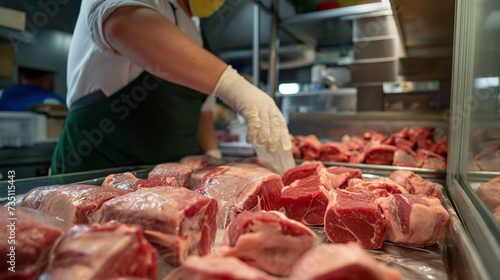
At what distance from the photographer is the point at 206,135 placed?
371cm

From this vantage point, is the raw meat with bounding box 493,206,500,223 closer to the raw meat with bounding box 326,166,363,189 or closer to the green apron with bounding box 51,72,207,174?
the raw meat with bounding box 326,166,363,189

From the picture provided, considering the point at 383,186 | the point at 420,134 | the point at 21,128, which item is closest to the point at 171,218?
the point at 383,186

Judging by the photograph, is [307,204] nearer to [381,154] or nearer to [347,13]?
[381,154]

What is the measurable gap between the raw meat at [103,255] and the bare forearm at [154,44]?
1231 mm

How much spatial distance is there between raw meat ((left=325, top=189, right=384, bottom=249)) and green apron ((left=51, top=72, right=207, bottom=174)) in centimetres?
191

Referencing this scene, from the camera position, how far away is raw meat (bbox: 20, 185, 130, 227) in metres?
1.17

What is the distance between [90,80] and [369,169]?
88.7 inches

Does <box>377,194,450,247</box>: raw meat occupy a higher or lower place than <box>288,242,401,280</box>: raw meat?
lower

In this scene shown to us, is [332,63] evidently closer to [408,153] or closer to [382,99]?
[382,99]

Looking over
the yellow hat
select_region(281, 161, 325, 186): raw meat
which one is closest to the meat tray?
select_region(281, 161, 325, 186): raw meat

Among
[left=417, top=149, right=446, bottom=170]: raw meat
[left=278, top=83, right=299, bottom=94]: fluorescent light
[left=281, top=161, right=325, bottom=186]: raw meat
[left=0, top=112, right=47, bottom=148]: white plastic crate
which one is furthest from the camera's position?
[left=278, top=83, right=299, bottom=94]: fluorescent light

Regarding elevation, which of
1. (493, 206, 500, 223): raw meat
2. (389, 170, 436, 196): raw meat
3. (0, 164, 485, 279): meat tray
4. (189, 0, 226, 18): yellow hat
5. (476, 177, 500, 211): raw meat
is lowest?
(0, 164, 485, 279): meat tray

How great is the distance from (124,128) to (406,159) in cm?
223

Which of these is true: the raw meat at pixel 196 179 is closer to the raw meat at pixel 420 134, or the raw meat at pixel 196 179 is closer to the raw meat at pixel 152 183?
the raw meat at pixel 152 183
